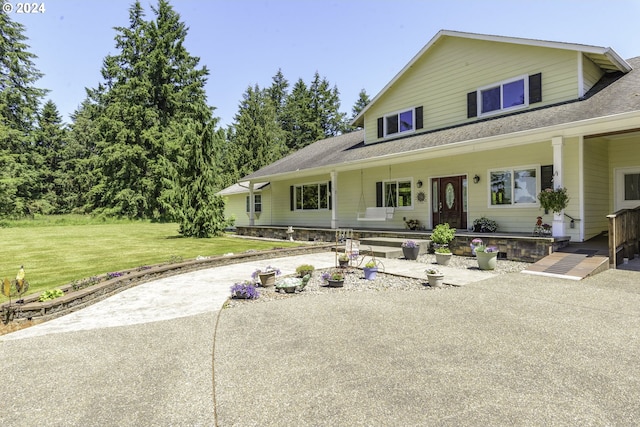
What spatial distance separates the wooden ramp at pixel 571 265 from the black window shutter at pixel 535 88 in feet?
16.8

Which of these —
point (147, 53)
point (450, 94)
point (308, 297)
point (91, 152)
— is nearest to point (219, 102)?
point (147, 53)

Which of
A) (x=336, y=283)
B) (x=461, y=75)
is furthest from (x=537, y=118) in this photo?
(x=336, y=283)

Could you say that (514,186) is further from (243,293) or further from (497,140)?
(243,293)

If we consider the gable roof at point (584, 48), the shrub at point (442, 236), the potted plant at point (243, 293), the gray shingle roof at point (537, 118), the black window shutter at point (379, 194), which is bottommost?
the potted plant at point (243, 293)

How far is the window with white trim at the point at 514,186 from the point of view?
10461 millimetres

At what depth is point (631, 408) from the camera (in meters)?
2.55

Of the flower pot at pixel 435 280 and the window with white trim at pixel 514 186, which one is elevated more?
the window with white trim at pixel 514 186

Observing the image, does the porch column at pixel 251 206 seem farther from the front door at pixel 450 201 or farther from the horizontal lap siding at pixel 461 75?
the front door at pixel 450 201

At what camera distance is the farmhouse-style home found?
9.33m

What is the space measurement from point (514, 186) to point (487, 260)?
4.09 meters

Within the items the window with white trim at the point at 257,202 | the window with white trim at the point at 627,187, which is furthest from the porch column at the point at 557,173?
the window with white trim at the point at 257,202

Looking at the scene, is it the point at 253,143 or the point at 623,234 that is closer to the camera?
the point at 623,234

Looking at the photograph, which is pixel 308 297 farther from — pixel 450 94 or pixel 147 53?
pixel 147 53

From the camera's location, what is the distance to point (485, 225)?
36.6 ft
